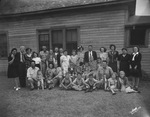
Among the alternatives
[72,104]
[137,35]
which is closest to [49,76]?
[72,104]

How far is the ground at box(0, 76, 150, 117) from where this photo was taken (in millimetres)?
3359

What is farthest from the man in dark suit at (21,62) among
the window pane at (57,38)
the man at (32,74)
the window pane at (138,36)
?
the window pane at (138,36)

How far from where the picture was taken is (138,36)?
6.77 metres

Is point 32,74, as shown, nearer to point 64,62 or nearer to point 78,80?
point 64,62

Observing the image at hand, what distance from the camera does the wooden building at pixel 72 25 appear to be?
22.3 ft

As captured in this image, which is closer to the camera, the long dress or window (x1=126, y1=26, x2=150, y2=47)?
the long dress

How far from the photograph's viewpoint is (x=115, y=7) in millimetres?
6863

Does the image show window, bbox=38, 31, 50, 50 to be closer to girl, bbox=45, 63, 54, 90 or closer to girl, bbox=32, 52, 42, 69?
girl, bbox=32, 52, 42, 69

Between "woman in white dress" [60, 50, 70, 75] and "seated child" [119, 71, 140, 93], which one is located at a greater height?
"woman in white dress" [60, 50, 70, 75]

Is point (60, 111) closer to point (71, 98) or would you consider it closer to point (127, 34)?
point (71, 98)

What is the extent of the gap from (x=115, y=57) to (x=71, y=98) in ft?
8.29

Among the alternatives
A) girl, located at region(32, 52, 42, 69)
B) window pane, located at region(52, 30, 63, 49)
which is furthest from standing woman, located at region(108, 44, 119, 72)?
window pane, located at region(52, 30, 63, 49)

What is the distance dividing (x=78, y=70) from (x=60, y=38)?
318 centimetres

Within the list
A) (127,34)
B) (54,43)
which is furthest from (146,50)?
(54,43)
